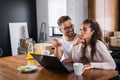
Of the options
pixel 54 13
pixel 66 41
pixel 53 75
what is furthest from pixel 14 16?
pixel 53 75

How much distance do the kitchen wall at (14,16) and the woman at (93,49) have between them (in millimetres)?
4330

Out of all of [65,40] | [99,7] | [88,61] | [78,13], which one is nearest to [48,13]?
[78,13]

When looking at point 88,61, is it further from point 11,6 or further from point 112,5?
point 11,6

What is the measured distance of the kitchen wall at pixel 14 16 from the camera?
18.3 ft

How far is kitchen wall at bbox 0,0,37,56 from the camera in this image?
18.3ft

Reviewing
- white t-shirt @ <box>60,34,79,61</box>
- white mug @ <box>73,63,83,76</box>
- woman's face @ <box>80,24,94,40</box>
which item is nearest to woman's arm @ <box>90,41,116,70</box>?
woman's face @ <box>80,24,94,40</box>

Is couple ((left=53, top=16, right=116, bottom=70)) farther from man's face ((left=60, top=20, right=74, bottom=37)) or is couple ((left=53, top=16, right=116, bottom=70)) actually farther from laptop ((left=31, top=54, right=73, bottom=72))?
laptop ((left=31, top=54, right=73, bottom=72))

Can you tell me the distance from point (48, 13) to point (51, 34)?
2.26 feet

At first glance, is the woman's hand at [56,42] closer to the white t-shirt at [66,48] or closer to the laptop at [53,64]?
the white t-shirt at [66,48]

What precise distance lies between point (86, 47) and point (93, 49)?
85mm

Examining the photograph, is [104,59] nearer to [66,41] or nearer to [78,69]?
[78,69]

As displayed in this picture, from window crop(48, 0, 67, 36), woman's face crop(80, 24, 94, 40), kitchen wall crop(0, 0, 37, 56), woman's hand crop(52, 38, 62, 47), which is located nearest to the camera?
woman's face crop(80, 24, 94, 40)

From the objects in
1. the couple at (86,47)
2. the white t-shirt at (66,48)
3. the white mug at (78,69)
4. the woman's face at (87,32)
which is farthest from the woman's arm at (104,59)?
the white t-shirt at (66,48)

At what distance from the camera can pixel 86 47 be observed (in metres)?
1.67
